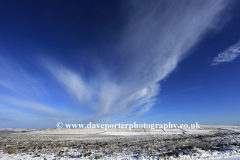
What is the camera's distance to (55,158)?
14359 millimetres

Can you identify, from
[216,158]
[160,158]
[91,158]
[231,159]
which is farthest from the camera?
[91,158]

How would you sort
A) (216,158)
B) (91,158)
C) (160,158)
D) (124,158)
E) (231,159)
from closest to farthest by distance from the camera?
(231,159), (216,158), (160,158), (124,158), (91,158)

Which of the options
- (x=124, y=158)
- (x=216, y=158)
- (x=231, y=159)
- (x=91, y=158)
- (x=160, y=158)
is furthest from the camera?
(x=91, y=158)

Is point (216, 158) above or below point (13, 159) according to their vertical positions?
above

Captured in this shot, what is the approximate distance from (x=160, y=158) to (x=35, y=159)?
1312 centimetres

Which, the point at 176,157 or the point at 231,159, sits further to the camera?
the point at 176,157

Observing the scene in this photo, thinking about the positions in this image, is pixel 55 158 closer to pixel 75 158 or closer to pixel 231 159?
pixel 75 158

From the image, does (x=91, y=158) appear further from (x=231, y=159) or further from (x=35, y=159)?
(x=231, y=159)

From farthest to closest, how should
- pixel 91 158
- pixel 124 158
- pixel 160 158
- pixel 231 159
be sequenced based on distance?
1. pixel 91 158
2. pixel 124 158
3. pixel 160 158
4. pixel 231 159

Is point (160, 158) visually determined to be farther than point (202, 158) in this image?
Yes

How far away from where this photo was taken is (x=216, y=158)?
1078 cm

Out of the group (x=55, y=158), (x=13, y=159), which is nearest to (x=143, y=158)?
(x=55, y=158)

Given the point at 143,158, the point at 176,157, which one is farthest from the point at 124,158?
the point at 176,157

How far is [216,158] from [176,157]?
3.07 meters
